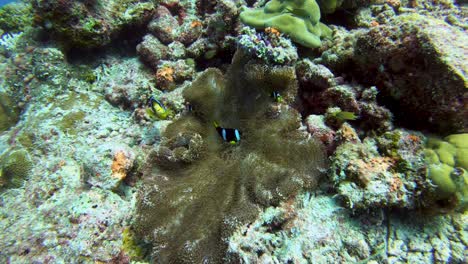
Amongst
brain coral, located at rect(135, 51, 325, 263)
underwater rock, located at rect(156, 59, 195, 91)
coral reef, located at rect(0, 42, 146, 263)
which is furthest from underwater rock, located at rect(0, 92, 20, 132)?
brain coral, located at rect(135, 51, 325, 263)

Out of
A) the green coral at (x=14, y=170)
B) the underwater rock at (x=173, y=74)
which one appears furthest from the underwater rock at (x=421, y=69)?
the green coral at (x=14, y=170)

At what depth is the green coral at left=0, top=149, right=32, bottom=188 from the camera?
4402 mm

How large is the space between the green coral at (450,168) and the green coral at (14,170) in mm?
6040

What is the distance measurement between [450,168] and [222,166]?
2578mm

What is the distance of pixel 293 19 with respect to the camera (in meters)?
4.22

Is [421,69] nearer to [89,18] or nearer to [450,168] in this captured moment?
[450,168]

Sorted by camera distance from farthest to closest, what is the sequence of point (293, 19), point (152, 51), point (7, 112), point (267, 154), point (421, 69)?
point (7, 112)
point (152, 51)
point (293, 19)
point (267, 154)
point (421, 69)

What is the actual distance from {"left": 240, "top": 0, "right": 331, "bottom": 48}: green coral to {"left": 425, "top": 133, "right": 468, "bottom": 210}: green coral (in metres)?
2.37

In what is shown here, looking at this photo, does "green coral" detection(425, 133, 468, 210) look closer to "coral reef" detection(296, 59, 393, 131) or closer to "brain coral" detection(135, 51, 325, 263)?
"coral reef" detection(296, 59, 393, 131)

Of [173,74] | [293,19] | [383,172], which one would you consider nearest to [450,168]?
[383,172]

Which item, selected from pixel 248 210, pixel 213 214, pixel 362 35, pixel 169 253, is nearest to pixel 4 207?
pixel 169 253

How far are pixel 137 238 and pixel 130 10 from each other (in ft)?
17.7

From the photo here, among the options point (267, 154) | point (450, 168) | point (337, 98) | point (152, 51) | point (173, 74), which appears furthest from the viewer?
point (152, 51)

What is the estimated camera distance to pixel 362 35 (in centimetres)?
360
